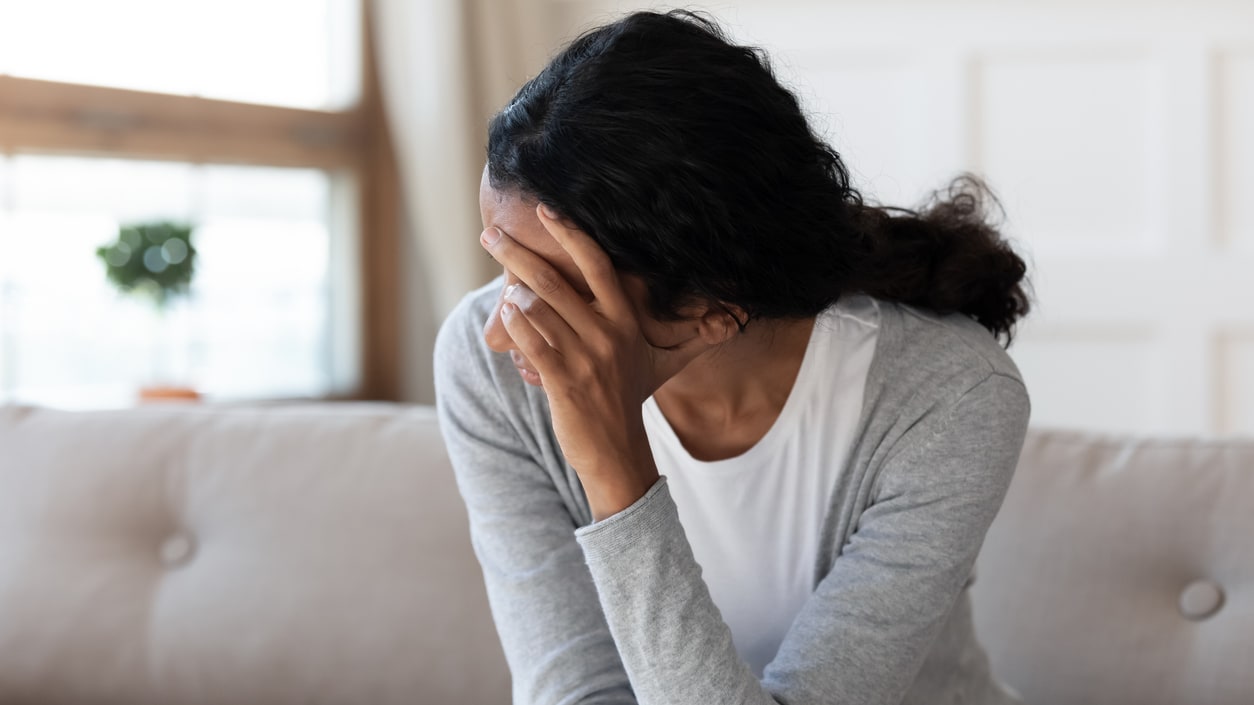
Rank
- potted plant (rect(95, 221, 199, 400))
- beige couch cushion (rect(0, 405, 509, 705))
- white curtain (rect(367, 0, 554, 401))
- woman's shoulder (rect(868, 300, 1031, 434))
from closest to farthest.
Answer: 1. woman's shoulder (rect(868, 300, 1031, 434))
2. beige couch cushion (rect(0, 405, 509, 705))
3. potted plant (rect(95, 221, 199, 400))
4. white curtain (rect(367, 0, 554, 401))

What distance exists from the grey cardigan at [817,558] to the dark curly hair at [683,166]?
0.53 feet

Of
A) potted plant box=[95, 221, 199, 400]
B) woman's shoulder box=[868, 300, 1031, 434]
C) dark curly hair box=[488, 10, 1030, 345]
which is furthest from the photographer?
potted plant box=[95, 221, 199, 400]

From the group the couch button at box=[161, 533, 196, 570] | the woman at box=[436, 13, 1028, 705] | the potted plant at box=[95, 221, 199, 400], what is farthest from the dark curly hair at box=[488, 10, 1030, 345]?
the potted plant at box=[95, 221, 199, 400]

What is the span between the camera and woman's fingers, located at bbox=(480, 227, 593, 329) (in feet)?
3.23

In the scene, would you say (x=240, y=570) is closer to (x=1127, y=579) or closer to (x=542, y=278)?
(x=542, y=278)

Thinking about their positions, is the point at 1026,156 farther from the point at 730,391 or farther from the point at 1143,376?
the point at 730,391

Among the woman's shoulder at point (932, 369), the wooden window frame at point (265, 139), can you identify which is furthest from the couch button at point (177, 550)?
the wooden window frame at point (265, 139)

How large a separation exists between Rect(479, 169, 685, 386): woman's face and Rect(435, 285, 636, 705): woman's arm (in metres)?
0.16

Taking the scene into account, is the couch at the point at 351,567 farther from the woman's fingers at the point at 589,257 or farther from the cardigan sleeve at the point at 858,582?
the woman's fingers at the point at 589,257

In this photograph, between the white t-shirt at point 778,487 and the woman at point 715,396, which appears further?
the white t-shirt at point 778,487

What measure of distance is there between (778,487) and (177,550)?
0.77m

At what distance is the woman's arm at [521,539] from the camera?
1.13m

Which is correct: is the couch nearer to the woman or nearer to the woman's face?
the woman

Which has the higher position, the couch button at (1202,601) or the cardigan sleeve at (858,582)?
the cardigan sleeve at (858,582)
